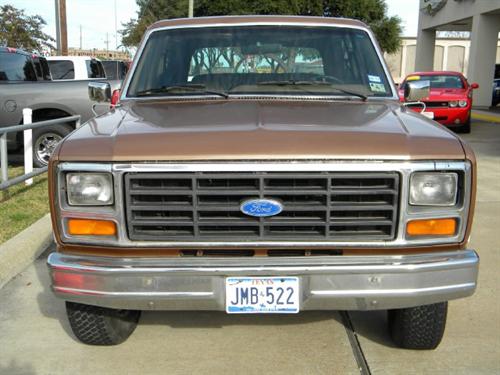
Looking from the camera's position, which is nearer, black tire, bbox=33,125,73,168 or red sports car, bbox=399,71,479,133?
black tire, bbox=33,125,73,168

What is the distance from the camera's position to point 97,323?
125 inches

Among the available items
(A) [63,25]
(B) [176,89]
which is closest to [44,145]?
(B) [176,89]

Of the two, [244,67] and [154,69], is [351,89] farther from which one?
[154,69]

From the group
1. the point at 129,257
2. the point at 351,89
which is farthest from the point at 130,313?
the point at 351,89

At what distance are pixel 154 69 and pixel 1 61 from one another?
223 inches

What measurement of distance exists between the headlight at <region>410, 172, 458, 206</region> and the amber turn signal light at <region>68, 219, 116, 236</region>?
1427mm

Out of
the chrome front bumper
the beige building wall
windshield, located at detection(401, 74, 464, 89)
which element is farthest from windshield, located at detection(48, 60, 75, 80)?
the beige building wall

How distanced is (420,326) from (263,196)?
127 cm

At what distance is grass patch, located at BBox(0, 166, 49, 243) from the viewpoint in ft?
17.7

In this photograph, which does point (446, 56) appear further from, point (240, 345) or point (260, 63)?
point (240, 345)

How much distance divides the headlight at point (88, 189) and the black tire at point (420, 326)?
67.9 inches

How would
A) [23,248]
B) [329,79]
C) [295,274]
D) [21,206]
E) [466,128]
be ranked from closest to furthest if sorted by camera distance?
[295,274] < [329,79] < [23,248] < [21,206] < [466,128]

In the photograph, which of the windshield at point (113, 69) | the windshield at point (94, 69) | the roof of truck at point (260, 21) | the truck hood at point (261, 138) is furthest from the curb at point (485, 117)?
the truck hood at point (261, 138)

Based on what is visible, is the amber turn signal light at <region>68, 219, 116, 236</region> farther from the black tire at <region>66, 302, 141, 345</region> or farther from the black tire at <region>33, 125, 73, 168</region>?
the black tire at <region>33, 125, 73, 168</region>
